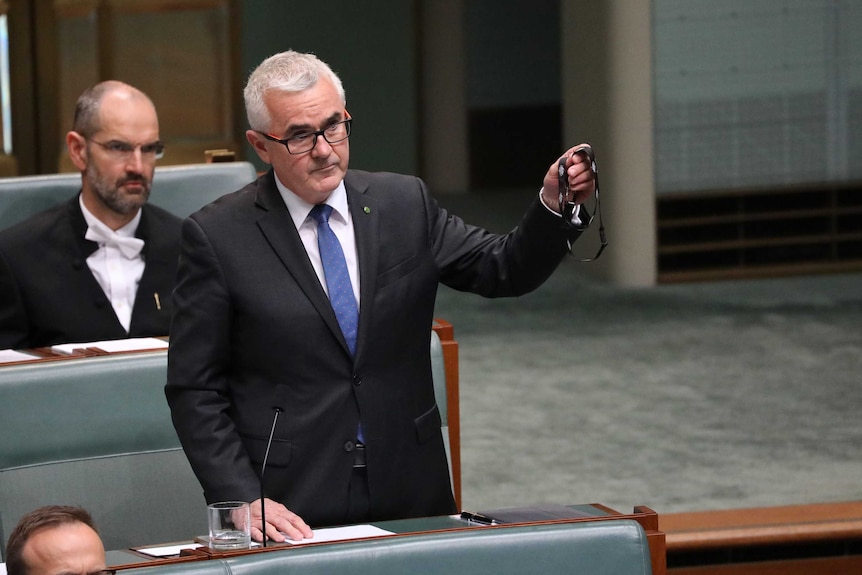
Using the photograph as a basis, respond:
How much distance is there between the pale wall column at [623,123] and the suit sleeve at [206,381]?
522cm

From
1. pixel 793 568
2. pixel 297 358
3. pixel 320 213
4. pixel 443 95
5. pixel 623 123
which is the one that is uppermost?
A: pixel 443 95

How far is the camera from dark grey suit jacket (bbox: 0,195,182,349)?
344 centimetres

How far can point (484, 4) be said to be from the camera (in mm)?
11414

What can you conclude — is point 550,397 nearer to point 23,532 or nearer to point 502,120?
point 23,532

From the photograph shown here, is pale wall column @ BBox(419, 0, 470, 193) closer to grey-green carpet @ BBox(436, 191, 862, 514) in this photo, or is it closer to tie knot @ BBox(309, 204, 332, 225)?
grey-green carpet @ BBox(436, 191, 862, 514)

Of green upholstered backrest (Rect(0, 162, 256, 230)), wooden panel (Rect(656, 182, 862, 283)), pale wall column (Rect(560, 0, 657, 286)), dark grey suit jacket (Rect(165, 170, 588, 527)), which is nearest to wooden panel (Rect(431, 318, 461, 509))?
dark grey suit jacket (Rect(165, 170, 588, 527))

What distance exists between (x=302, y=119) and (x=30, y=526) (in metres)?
0.74

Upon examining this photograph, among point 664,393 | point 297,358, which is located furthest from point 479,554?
point 664,393

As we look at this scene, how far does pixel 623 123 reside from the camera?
7.20 meters

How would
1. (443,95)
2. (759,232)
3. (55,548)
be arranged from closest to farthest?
(55,548), (759,232), (443,95)

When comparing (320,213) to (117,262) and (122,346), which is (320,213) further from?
(117,262)

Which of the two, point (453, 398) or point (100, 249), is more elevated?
point (100, 249)

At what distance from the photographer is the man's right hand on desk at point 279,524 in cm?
199

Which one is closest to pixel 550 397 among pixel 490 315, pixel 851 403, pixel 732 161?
pixel 851 403
